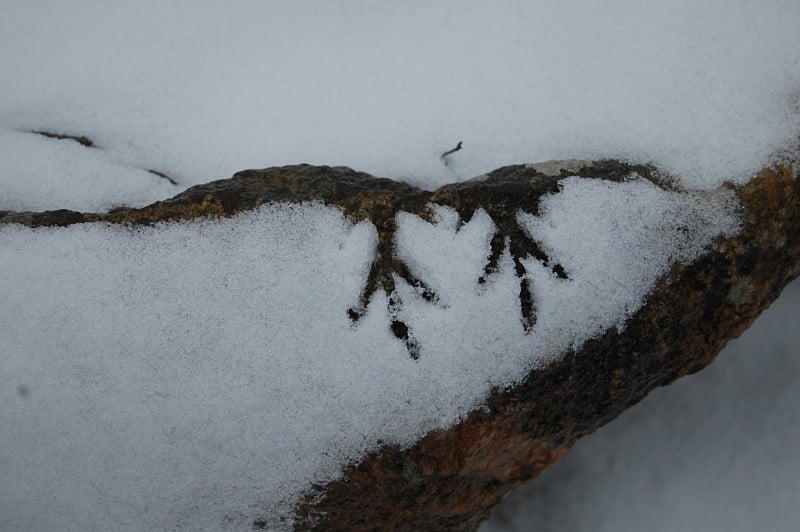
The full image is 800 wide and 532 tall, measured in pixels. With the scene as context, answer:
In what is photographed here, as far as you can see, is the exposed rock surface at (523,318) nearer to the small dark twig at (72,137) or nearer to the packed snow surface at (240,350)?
the packed snow surface at (240,350)

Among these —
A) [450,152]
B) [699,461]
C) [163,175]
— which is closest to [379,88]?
[450,152]

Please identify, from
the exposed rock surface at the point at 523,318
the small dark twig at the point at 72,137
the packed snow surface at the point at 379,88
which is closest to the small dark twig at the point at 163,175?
the packed snow surface at the point at 379,88

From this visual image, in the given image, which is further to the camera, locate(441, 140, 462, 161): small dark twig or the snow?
the snow

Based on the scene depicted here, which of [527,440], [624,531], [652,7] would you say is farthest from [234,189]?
[624,531]

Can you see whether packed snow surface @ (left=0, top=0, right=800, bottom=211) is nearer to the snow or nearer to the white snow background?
the white snow background

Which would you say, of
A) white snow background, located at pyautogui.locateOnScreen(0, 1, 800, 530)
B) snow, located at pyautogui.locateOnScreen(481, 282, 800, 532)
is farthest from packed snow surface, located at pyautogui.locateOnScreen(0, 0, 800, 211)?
snow, located at pyautogui.locateOnScreen(481, 282, 800, 532)

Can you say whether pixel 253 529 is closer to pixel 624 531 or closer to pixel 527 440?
pixel 527 440
